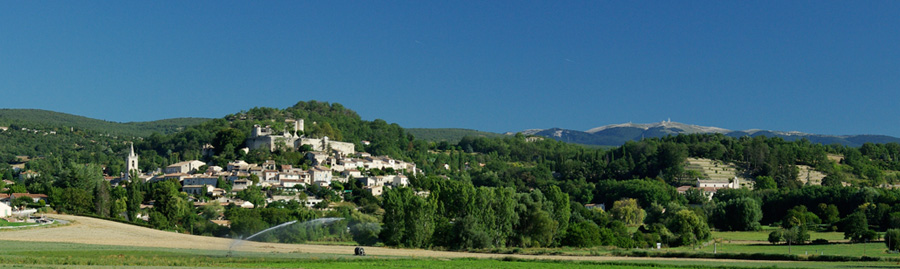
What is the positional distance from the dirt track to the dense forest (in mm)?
7673

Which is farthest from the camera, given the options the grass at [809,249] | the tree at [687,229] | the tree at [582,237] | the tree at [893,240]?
the tree at [687,229]

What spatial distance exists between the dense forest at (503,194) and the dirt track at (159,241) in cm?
767

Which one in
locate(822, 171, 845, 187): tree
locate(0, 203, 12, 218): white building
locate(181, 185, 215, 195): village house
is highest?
locate(822, 171, 845, 187): tree

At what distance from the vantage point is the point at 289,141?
139500 millimetres

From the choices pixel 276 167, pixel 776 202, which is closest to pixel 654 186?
pixel 776 202

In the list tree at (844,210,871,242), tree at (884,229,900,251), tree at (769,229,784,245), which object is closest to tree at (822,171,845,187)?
tree at (844,210,871,242)

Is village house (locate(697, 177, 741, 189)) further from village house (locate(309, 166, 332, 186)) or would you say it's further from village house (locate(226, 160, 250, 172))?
village house (locate(226, 160, 250, 172))

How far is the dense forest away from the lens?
67875mm

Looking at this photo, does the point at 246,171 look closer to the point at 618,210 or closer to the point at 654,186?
the point at 618,210

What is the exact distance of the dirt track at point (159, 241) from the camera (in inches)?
2051

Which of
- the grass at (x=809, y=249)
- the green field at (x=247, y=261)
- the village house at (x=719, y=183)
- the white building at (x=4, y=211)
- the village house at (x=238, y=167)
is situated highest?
the village house at (x=238, y=167)

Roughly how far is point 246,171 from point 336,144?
26.4 meters

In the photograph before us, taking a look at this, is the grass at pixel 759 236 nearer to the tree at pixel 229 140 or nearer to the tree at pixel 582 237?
the tree at pixel 582 237

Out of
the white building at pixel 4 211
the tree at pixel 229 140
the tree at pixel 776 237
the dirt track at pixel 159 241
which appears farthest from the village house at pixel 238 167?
the tree at pixel 776 237
